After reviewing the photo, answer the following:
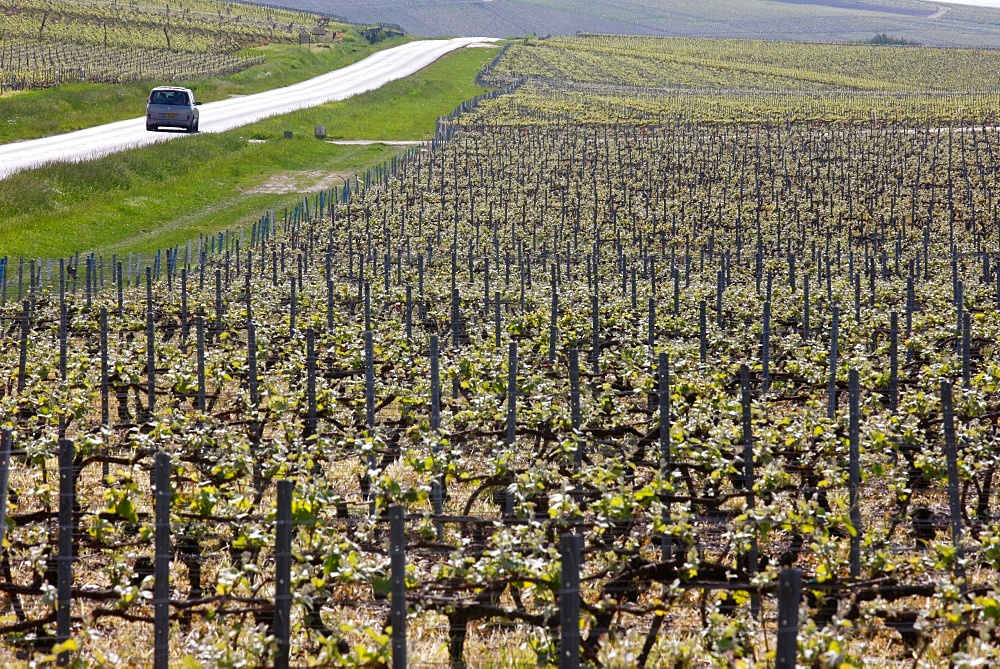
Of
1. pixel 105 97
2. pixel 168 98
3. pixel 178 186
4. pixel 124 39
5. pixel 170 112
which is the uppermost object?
pixel 124 39

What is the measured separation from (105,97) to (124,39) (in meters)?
30.2

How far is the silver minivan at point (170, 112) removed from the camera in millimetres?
43781

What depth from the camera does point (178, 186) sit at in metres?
34.2

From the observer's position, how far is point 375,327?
14562 millimetres

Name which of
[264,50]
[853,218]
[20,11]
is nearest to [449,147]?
[853,218]

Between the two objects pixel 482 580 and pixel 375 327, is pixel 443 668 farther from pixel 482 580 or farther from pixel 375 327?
pixel 375 327

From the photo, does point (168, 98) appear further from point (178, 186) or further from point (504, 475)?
point (504, 475)

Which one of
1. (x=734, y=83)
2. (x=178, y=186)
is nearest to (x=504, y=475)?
(x=178, y=186)

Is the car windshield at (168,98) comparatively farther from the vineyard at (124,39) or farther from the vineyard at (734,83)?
the vineyard at (734,83)

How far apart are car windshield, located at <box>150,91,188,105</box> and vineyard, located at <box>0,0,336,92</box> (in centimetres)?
1214

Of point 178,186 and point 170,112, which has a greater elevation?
point 170,112

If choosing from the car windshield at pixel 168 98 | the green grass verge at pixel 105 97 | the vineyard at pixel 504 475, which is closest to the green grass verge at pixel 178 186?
the car windshield at pixel 168 98

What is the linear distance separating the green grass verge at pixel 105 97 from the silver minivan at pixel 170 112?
12.0 feet

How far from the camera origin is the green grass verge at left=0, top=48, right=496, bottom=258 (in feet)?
89.4
